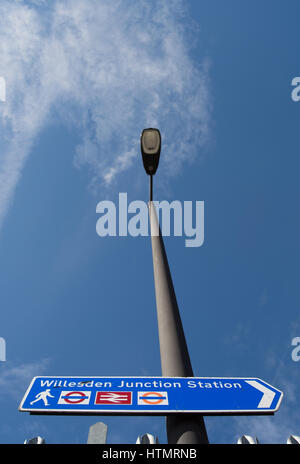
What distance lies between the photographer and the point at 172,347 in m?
3.20

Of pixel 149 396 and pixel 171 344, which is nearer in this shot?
pixel 149 396

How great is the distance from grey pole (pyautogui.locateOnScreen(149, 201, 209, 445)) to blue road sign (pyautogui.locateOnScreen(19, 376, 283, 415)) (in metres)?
0.09

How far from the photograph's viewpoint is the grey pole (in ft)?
8.98

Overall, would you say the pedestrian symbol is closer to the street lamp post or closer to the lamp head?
the street lamp post

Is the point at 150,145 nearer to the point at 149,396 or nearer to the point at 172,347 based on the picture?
the point at 172,347

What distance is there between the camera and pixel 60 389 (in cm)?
311

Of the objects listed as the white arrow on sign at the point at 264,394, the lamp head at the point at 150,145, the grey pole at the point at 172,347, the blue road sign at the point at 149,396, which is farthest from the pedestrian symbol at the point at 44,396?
the lamp head at the point at 150,145

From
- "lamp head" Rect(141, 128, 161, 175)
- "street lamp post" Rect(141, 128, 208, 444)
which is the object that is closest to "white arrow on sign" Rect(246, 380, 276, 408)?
"street lamp post" Rect(141, 128, 208, 444)

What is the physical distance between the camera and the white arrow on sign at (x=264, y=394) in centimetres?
299

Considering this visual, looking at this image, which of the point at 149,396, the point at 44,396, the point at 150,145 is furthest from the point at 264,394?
the point at 150,145

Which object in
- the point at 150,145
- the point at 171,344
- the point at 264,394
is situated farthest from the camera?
the point at 150,145

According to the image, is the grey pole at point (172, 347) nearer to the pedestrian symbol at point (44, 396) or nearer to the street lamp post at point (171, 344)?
the street lamp post at point (171, 344)

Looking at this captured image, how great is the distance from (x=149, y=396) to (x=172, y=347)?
0.49m
